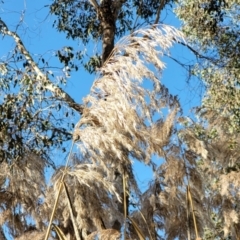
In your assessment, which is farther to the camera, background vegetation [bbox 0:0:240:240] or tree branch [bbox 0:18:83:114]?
tree branch [bbox 0:18:83:114]

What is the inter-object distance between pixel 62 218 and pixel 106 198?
1.68 ft

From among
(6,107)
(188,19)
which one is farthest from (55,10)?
(6,107)

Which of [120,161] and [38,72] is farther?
[38,72]

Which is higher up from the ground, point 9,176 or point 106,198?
point 9,176

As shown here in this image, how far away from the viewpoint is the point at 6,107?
19.3 ft

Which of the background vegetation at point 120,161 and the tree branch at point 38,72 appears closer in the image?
the background vegetation at point 120,161

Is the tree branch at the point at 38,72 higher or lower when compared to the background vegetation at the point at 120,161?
higher

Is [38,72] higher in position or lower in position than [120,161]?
higher

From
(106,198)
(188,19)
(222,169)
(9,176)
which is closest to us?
(106,198)

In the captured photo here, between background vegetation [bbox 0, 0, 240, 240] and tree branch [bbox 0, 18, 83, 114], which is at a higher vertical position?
tree branch [bbox 0, 18, 83, 114]

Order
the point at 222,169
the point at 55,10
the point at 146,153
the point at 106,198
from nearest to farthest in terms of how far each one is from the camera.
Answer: the point at 106,198, the point at 146,153, the point at 222,169, the point at 55,10

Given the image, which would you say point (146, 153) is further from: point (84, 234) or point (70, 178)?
point (84, 234)

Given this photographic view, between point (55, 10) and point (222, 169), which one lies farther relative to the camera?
point (55, 10)

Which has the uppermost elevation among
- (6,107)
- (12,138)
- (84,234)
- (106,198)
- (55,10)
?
(55,10)
